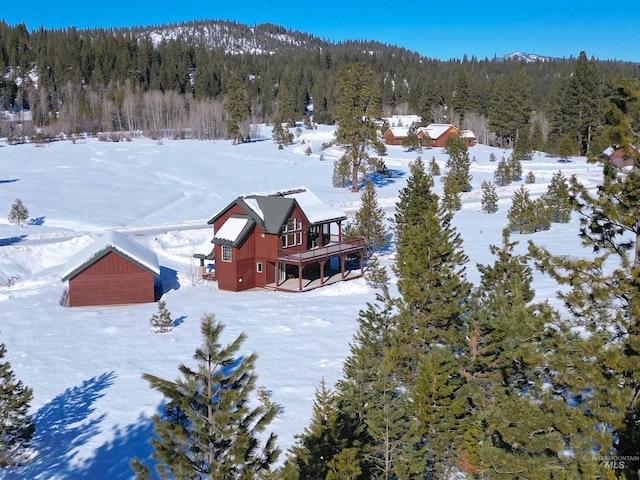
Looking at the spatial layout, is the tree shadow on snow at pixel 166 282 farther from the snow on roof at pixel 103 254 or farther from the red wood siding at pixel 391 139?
the red wood siding at pixel 391 139

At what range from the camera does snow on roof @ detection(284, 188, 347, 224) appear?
108 ft

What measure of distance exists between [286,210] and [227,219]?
345 centimetres

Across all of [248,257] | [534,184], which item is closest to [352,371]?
[248,257]

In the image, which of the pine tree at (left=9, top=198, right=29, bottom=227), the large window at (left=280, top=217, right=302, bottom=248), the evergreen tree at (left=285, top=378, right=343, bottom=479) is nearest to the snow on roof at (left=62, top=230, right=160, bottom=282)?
the large window at (left=280, top=217, right=302, bottom=248)

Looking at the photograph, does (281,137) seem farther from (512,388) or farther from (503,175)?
(512,388)

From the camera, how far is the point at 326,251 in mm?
32344

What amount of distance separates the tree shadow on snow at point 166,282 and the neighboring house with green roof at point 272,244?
1664 millimetres

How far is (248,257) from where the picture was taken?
3147 cm

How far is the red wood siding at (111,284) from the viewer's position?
28.4m

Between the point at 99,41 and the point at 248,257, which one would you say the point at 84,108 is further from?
the point at 248,257

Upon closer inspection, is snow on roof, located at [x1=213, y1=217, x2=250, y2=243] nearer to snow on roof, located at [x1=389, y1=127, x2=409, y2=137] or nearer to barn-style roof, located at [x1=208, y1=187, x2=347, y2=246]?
barn-style roof, located at [x1=208, y1=187, x2=347, y2=246]

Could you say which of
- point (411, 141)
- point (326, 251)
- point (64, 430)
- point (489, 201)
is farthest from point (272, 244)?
point (411, 141)

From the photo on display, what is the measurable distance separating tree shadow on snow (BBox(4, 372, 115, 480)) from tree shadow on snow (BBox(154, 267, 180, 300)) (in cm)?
1117

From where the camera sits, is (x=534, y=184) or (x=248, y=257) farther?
(x=534, y=184)
